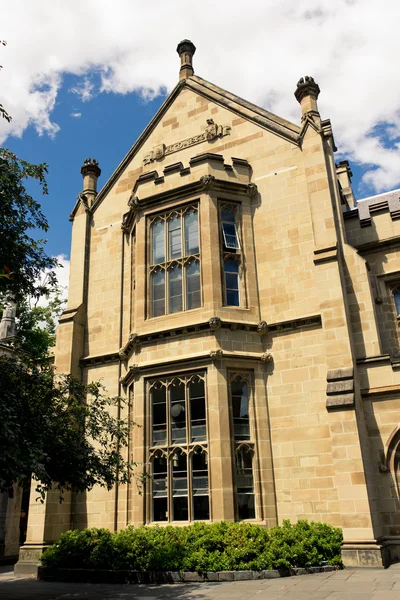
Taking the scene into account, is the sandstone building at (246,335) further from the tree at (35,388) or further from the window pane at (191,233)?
the tree at (35,388)

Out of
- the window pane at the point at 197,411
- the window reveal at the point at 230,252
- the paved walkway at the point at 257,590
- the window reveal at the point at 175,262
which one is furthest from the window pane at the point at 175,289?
the paved walkway at the point at 257,590

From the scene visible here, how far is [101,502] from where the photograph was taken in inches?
579

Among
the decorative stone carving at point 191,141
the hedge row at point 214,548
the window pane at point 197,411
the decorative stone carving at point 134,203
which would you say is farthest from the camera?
the decorative stone carving at point 191,141

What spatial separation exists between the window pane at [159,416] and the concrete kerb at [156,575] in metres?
3.18

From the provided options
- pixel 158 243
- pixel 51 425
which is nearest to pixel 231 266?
pixel 158 243

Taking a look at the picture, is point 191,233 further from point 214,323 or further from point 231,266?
point 214,323

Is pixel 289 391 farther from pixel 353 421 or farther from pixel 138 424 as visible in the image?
pixel 138 424

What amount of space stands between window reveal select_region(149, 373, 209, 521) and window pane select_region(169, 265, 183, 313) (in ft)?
6.88

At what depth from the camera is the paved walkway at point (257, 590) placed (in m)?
8.28

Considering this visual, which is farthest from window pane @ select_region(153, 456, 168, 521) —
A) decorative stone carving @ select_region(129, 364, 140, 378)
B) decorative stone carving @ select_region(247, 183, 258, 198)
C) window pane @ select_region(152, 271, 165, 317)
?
decorative stone carving @ select_region(247, 183, 258, 198)

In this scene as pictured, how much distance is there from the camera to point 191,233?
1541cm

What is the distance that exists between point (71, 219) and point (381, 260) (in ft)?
35.6

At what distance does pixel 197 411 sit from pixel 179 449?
103cm

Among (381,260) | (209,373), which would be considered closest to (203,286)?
(209,373)
